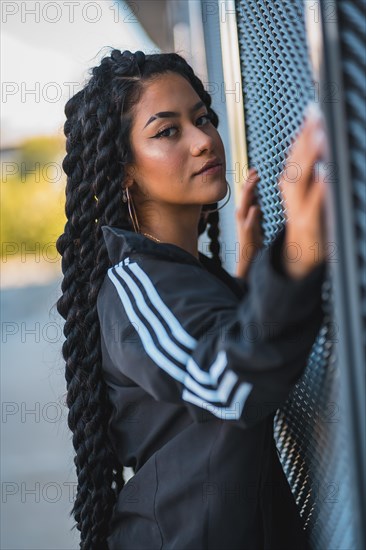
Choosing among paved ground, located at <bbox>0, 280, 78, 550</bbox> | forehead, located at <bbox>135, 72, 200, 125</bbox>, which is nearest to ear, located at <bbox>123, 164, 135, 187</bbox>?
forehead, located at <bbox>135, 72, 200, 125</bbox>

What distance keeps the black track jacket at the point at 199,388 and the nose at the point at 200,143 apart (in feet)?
0.91

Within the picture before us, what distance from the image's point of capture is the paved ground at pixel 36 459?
4.61 meters

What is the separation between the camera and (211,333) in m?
1.44

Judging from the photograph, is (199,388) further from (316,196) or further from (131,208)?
(131,208)

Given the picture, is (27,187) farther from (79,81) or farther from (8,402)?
(79,81)

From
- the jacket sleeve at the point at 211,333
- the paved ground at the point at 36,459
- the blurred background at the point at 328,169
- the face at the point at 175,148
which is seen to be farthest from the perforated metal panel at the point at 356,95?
the paved ground at the point at 36,459

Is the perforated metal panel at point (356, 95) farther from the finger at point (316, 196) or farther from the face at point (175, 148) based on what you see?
the face at point (175, 148)

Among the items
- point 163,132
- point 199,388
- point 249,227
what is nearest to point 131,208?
point 163,132

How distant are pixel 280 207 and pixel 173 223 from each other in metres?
0.26

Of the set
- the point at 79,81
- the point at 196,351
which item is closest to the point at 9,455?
the point at 79,81

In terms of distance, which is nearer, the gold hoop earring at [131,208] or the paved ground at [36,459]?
the gold hoop earring at [131,208]

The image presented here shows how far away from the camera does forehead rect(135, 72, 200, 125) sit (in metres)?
2.01

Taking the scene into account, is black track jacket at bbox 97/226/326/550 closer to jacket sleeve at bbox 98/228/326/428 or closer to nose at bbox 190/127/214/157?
jacket sleeve at bbox 98/228/326/428

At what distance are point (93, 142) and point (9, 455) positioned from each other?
437 centimetres
